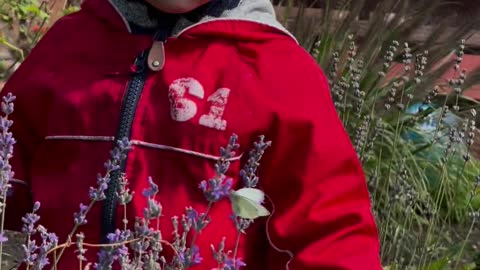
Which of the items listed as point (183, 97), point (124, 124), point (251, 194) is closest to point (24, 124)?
point (124, 124)


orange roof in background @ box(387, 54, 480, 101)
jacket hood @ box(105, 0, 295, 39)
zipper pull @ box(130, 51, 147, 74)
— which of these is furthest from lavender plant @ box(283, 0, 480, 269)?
zipper pull @ box(130, 51, 147, 74)

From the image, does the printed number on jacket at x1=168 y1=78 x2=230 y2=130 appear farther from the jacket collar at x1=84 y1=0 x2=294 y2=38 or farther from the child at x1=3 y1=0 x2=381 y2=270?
the jacket collar at x1=84 y1=0 x2=294 y2=38

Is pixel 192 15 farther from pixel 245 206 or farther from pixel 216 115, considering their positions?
pixel 245 206

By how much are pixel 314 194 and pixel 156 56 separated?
16.3 inches

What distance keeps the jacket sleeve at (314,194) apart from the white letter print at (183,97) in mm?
157

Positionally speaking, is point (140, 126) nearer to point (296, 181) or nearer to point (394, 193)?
point (296, 181)

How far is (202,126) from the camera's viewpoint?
217 cm

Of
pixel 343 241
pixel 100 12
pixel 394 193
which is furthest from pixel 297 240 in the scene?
pixel 394 193

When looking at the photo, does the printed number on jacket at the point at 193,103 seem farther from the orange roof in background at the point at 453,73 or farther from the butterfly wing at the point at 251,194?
the orange roof in background at the point at 453,73

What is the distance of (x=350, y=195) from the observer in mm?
2166

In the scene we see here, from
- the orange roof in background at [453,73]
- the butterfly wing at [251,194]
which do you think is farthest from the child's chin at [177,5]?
the orange roof in background at [453,73]

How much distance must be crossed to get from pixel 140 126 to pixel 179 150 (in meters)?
0.09

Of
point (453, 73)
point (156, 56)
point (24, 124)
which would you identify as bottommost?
point (453, 73)

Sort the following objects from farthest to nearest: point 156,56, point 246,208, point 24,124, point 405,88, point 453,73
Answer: point 453,73
point 405,88
point 24,124
point 156,56
point 246,208
